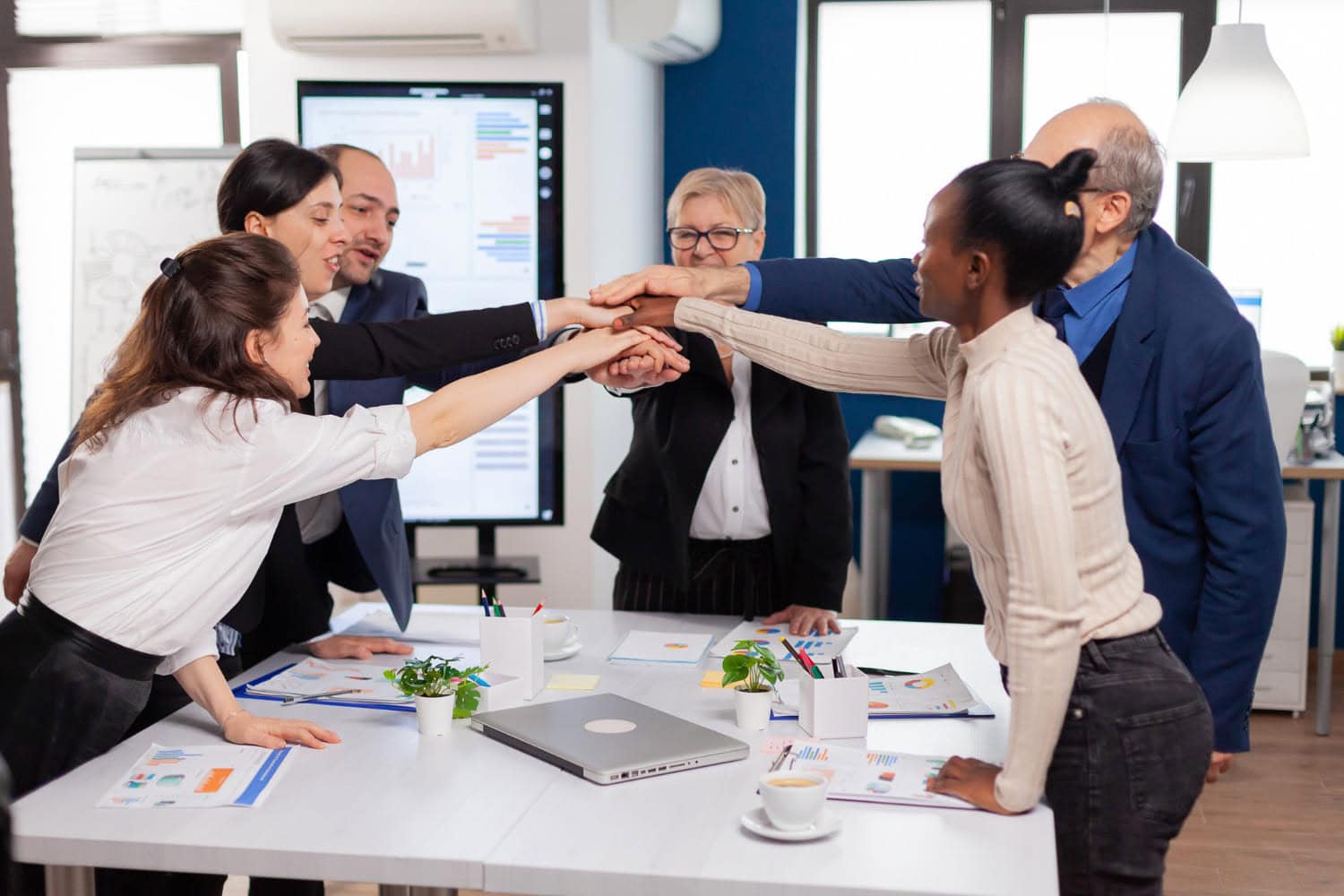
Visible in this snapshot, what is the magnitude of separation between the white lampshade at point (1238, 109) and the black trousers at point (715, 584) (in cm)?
213

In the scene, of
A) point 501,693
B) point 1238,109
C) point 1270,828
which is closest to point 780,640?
point 501,693

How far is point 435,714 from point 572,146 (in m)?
2.64

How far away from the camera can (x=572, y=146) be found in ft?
13.4

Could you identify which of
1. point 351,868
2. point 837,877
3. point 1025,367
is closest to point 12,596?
point 351,868

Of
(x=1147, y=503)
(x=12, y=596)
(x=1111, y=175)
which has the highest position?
(x=1111, y=175)

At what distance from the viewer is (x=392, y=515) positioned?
2.41 meters

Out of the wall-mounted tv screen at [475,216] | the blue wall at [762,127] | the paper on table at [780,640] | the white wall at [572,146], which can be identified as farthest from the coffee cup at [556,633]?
the blue wall at [762,127]

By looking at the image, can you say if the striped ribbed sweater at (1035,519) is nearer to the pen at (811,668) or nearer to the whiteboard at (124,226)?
→ the pen at (811,668)

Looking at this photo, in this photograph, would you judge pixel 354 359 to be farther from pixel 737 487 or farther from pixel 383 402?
pixel 737 487

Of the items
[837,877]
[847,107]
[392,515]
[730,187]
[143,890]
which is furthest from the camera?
[847,107]

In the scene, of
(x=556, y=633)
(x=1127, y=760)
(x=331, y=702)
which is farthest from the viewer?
(x=556, y=633)

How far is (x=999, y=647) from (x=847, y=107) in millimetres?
4122

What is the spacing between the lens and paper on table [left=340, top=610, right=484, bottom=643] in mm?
2367

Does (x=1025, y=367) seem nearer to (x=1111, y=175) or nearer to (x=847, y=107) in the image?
(x=1111, y=175)
